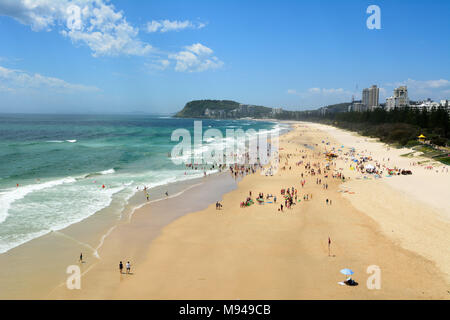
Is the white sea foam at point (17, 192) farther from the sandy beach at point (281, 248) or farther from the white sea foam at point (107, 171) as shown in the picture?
the sandy beach at point (281, 248)

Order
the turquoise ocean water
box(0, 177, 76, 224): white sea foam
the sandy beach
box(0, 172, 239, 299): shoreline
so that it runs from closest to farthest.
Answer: the sandy beach < box(0, 172, 239, 299): shoreline < the turquoise ocean water < box(0, 177, 76, 224): white sea foam

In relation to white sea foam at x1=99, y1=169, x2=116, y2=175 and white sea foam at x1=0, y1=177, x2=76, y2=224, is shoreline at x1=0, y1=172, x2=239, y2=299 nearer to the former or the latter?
white sea foam at x1=0, y1=177, x2=76, y2=224

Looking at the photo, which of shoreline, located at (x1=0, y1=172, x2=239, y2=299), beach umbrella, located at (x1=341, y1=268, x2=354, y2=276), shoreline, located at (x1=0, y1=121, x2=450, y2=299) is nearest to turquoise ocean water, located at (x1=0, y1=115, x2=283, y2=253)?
shoreline, located at (x1=0, y1=172, x2=239, y2=299)

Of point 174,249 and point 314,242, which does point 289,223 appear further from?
point 174,249

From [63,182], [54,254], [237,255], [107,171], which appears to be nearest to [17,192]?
[63,182]

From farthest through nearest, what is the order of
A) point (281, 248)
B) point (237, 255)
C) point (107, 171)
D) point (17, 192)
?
point (107, 171), point (17, 192), point (281, 248), point (237, 255)

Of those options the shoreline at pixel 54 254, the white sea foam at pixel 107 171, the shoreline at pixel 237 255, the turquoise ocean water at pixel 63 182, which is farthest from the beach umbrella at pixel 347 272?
the white sea foam at pixel 107 171

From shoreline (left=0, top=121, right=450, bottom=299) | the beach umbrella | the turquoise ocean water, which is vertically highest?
the turquoise ocean water

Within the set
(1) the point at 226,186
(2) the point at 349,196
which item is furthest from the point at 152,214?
(2) the point at 349,196

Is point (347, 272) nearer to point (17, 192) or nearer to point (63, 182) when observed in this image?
point (17, 192)
